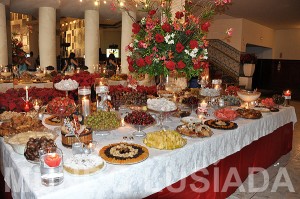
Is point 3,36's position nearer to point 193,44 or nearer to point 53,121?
point 53,121

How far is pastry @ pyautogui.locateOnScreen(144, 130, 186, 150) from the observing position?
192cm

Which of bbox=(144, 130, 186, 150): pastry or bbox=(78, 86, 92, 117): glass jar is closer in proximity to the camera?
bbox=(144, 130, 186, 150): pastry

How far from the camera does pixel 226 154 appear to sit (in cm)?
249

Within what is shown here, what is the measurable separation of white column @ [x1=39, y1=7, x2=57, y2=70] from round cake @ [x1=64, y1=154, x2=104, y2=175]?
6674 mm

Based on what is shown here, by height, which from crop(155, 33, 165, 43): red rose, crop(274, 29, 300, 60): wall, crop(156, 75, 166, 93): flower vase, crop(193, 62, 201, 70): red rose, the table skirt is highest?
crop(274, 29, 300, 60): wall

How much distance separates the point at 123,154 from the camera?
169 cm

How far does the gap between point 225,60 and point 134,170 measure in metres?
10.1

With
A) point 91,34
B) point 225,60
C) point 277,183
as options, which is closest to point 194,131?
point 277,183

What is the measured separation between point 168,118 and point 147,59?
65 cm

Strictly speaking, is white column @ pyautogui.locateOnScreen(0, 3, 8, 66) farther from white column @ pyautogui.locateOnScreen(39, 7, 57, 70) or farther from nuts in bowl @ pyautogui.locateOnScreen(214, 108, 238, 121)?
nuts in bowl @ pyautogui.locateOnScreen(214, 108, 238, 121)

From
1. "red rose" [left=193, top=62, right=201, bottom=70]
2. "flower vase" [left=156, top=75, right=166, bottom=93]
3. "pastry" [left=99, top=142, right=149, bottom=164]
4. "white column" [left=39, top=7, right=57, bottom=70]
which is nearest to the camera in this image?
"pastry" [left=99, top=142, right=149, bottom=164]

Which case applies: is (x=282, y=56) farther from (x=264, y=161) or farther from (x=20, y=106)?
(x=20, y=106)

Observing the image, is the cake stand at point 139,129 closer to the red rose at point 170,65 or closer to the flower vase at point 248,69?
the red rose at point 170,65

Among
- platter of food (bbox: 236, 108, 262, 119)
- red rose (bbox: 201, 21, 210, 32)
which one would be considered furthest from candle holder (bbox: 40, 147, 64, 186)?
platter of food (bbox: 236, 108, 262, 119)
